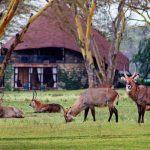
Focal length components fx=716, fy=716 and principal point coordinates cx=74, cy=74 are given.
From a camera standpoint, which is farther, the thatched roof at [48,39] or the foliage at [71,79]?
the foliage at [71,79]

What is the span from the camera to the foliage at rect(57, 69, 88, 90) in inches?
2778

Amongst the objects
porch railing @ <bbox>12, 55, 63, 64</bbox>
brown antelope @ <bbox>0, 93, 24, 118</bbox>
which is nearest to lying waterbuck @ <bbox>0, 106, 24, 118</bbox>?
brown antelope @ <bbox>0, 93, 24, 118</bbox>

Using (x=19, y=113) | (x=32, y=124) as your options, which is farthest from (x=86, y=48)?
(x=32, y=124)

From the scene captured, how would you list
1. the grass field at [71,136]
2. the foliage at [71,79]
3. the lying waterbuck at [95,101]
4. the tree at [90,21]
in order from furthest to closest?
the foliage at [71,79] < the tree at [90,21] < the lying waterbuck at [95,101] < the grass field at [71,136]

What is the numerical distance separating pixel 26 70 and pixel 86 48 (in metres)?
30.5

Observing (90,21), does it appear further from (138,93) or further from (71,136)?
(71,136)

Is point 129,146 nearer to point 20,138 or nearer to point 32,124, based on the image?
point 20,138

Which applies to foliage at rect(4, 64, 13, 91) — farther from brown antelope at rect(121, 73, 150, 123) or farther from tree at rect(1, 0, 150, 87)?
brown antelope at rect(121, 73, 150, 123)

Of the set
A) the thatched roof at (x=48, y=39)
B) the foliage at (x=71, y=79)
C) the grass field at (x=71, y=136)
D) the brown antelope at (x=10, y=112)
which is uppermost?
the thatched roof at (x=48, y=39)

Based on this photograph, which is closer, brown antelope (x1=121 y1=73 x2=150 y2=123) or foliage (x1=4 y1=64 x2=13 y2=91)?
brown antelope (x1=121 y1=73 x2=150 y2=123)

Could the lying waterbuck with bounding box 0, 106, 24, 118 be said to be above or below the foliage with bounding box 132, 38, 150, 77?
below

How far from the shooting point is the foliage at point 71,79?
70.6m

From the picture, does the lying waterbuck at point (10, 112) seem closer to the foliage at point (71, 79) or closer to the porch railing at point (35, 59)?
the porch railing at point (35, 59)

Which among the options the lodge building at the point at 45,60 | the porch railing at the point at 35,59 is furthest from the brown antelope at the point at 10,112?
the porch railing at the point at 35,59
